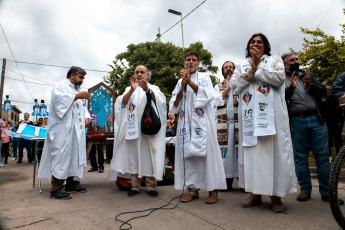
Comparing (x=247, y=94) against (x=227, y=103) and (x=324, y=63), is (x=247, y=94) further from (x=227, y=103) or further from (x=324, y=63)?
(x=324, y=63)

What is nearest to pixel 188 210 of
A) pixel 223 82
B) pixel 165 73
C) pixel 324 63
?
pixel 223 82

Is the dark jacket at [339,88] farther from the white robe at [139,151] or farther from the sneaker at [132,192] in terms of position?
the sneaker at [132,192]

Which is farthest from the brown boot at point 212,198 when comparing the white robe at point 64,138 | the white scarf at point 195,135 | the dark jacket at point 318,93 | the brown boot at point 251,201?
the white robe at point 64,138

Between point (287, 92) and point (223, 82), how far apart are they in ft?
4.07

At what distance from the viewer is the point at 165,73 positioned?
19234 mm

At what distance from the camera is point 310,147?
11.1 ft

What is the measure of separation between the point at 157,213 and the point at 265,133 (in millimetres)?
1406

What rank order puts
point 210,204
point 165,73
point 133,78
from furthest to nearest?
point 165,73
point 133,78
point 210,204

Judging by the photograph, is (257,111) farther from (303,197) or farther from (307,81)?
(303,197)

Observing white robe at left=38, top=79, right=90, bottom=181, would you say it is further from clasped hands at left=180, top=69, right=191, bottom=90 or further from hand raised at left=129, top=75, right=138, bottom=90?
clasped hands at left=180, top=69, right=191, bottom=90

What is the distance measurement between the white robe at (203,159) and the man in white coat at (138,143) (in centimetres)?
47

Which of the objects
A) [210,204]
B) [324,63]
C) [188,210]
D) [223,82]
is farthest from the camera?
[324,63]

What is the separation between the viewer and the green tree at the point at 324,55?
10922 millimetres

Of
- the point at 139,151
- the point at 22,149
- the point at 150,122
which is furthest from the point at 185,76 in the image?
the point at 22,149
